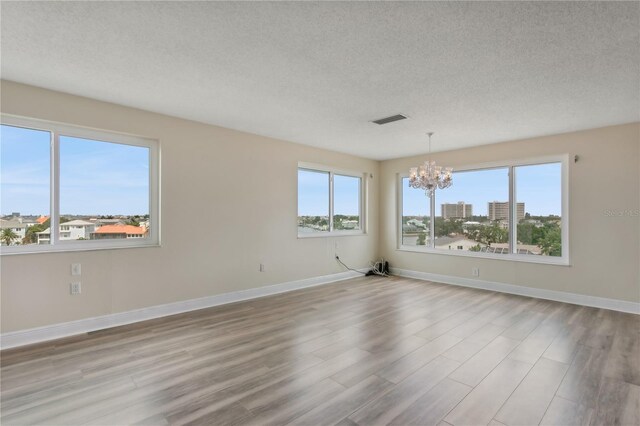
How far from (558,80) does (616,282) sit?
3.26 metres

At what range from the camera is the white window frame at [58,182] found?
3.29 meters

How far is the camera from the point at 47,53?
260 cm

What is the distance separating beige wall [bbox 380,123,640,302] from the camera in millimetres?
4355

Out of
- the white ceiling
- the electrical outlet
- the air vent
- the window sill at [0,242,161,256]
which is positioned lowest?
the electrical outlet

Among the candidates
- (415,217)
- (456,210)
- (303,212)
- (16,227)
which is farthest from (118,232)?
(456,210)

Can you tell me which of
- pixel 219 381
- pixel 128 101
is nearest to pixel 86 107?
pixel 128 101

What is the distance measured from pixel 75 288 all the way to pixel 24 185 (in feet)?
3.94

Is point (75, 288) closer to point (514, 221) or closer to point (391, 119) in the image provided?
point (391, 119)

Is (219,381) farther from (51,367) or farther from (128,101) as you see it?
(128,101)

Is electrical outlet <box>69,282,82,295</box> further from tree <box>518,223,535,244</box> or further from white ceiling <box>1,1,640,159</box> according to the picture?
tree <box>518,223,535,244</box>

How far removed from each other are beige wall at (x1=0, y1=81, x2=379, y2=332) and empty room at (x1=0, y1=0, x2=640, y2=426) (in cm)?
2

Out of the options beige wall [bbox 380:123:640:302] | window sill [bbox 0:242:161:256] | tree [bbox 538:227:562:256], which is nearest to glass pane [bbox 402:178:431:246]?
beige wall [bbox 380:123:640:302]

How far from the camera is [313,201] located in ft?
20.0

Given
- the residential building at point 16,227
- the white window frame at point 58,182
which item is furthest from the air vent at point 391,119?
the residential building at point 16,227
